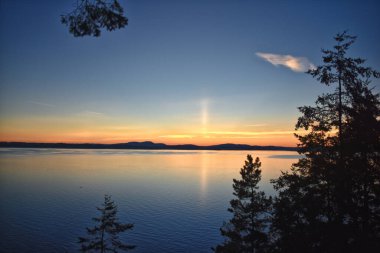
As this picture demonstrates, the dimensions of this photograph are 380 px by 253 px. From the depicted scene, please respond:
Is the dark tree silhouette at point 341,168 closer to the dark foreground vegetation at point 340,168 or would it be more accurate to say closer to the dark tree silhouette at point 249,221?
the dark foreground vegetation at point 340,168

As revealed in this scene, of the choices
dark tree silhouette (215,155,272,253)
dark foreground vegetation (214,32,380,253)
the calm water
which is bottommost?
the calm water

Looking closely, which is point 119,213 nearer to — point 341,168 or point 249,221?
point 249,221

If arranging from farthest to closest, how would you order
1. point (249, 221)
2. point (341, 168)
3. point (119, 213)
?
1. point (119, 213)
2. point (249, 221)
3. point (341, 168)

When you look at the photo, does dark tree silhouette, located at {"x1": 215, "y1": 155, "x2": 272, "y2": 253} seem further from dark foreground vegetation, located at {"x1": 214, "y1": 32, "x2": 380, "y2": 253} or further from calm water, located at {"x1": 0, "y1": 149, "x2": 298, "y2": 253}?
calm water, located at {"x1": 0, "y1": 149, "x2": 298, "y2": 253}

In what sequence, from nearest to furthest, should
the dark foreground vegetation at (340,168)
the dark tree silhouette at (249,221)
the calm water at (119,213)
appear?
the dark foreground vegetation at (340,168) → the dark tree silhouette at (249,221) → the calm water at (119,213)

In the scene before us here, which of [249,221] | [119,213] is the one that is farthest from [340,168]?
[119,213]

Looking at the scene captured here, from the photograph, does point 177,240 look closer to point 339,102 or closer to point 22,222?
point 22,222

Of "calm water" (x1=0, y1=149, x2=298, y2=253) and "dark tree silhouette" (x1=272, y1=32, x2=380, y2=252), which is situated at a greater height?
"dark tree silhouette" (x1=272, y1=32, x2=380, y2=252)

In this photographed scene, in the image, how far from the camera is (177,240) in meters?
54.2

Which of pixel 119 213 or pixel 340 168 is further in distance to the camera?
pixel 119 213

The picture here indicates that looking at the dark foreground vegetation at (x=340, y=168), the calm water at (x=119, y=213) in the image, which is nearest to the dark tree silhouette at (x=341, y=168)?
the dark foreground vegetation at (x=340, y=168)

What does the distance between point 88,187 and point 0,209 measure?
111 feet

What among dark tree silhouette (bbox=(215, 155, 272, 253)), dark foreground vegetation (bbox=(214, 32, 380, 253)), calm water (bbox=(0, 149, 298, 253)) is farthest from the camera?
calm water (bbox=(0, 149, 298, 253))

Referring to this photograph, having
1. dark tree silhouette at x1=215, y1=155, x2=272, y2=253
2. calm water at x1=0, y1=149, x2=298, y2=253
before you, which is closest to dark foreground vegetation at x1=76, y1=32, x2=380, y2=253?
dark tree silhouette at x1=215, y1=155, x2=272, y2=253
